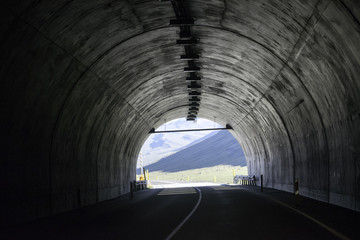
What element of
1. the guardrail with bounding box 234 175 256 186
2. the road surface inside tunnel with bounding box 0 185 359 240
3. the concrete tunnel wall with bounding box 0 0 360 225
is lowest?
the road surface inside tunnel with bounding box 0 185 359 240

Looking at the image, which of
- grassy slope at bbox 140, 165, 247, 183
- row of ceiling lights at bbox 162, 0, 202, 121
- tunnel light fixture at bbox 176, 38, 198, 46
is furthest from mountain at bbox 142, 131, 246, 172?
tunnel light fixture at bbox 176, 38, 198, 46

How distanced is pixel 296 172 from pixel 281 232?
14.4 m

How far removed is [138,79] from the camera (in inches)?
850

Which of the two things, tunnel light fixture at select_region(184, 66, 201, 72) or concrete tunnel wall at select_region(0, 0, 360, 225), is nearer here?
concrete tunnel wall at select_region(0, 0, 360, 225)

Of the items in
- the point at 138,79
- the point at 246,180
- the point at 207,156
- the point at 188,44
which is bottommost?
the point at 246,180

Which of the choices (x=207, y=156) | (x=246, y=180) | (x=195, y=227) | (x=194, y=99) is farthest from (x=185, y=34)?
(x=207, y=156)

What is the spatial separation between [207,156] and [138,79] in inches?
4836

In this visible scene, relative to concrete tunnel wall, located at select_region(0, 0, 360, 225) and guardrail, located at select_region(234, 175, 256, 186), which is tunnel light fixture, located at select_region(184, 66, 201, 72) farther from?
guardrail, located at select_region(234, 175, 256, 186)

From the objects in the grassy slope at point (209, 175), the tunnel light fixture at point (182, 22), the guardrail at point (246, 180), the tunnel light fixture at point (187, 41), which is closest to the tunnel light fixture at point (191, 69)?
the tunnel light fixture at point (187, 41)

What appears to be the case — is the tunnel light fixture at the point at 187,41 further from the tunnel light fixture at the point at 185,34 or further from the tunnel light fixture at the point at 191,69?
the tunnel light fixture at the point at 191,69

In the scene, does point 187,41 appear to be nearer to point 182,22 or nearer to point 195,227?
point 182,22

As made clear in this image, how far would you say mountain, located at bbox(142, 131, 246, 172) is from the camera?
127875 millimetres

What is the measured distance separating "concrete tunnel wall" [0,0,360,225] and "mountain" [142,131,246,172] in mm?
93412

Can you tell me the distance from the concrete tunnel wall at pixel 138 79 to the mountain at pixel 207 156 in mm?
93412
